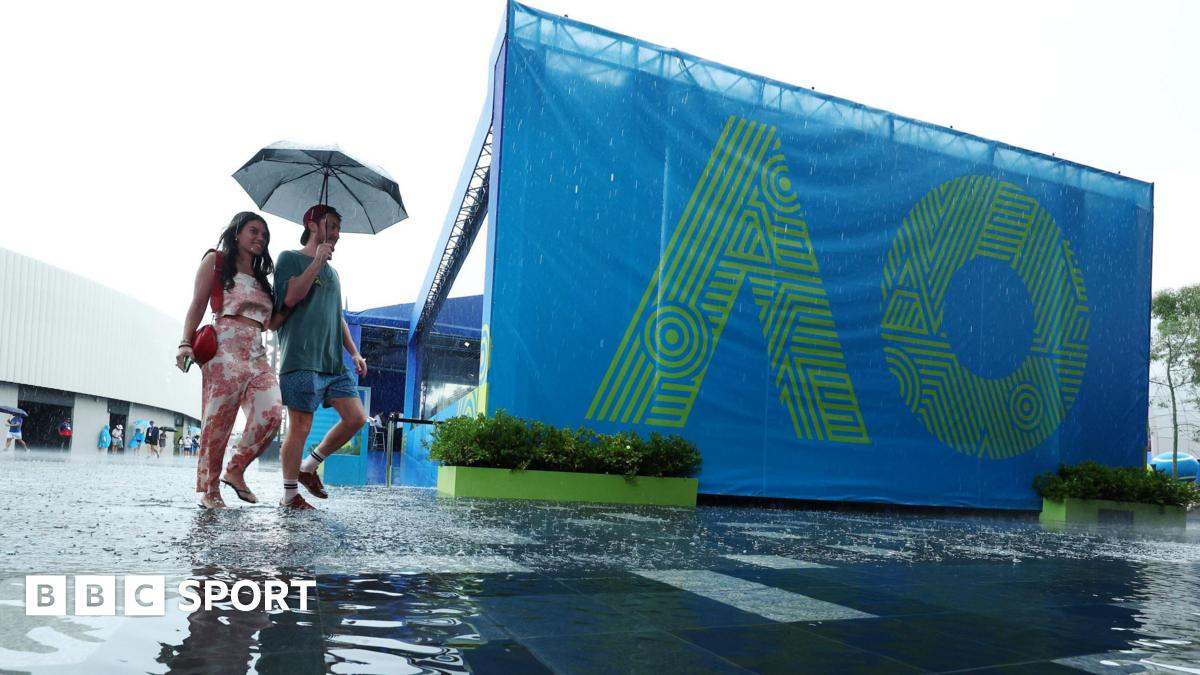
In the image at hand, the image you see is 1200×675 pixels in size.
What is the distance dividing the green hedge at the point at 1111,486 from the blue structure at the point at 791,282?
281 mm

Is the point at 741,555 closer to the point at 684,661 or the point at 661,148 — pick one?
the point at 684,661

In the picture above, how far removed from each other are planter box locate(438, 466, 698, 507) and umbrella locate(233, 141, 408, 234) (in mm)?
2948

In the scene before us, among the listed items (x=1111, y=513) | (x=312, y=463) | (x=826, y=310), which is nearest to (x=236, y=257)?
(x=312, y=463)

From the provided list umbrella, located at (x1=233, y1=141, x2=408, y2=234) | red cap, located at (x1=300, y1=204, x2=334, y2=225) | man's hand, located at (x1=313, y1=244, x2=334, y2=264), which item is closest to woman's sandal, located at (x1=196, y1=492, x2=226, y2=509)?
man's hand, located at (x1=313, y1=244, x2=334, y2=264)

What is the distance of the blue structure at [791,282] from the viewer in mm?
9609

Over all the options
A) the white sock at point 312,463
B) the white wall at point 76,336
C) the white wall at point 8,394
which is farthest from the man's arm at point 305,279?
the white wall at point 8,394

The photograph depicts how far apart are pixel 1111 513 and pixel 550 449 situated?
8645 mm

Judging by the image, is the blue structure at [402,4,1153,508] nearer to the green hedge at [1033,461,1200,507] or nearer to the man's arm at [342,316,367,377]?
the green hedge at [1033,461,1200,507]

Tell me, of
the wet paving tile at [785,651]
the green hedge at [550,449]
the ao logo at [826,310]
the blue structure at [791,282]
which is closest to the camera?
the wet paving tile at [785,651]

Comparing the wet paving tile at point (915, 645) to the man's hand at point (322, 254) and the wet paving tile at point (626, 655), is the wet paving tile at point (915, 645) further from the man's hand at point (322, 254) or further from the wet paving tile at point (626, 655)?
the man's hand at point (322, 254)

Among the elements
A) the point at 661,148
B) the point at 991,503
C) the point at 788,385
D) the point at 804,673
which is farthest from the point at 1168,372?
the point at 804,673

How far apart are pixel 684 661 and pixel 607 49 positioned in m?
9.35

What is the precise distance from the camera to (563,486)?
8.51m

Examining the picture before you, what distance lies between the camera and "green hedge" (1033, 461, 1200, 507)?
12125mm
